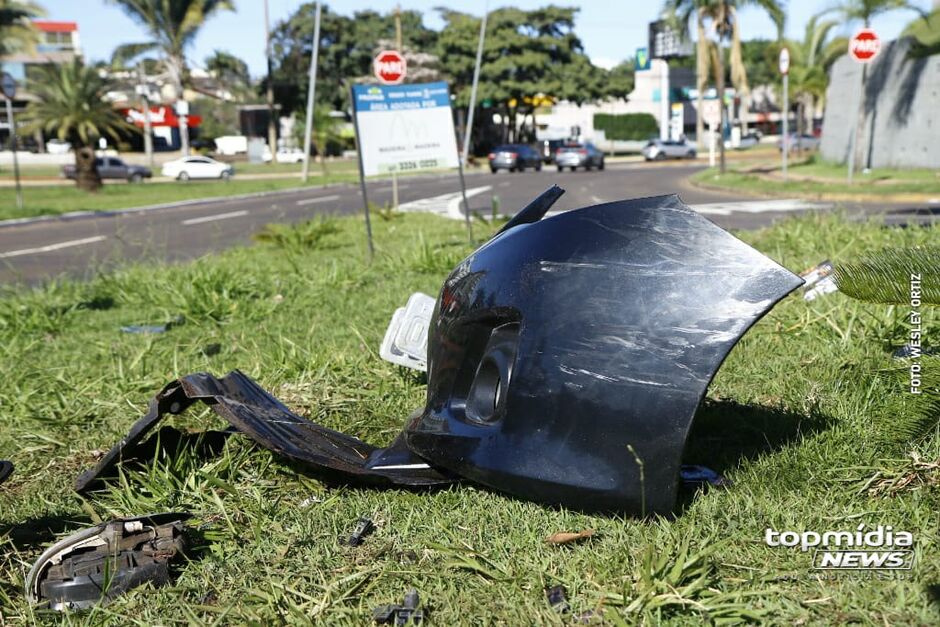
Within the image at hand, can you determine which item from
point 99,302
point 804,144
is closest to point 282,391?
point 99,302

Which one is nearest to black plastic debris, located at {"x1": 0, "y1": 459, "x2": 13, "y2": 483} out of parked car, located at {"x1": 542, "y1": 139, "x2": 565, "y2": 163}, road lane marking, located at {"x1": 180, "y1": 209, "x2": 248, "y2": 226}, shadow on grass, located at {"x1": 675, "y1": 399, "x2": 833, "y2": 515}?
shadow on grass, located at {"x1": 675, "y1": 399, "x2": 833, "y2": 515}

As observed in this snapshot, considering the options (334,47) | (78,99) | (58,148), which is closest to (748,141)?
(334,47)

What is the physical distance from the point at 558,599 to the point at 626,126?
257 feet

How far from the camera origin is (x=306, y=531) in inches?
107

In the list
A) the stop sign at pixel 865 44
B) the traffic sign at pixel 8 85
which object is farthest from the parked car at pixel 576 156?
the traffic sign at pixel 8 85

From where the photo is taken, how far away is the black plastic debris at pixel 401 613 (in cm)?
215

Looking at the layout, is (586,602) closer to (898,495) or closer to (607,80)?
(898,495)

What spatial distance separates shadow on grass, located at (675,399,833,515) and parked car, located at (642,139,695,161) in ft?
163

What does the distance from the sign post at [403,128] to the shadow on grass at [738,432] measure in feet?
21.3

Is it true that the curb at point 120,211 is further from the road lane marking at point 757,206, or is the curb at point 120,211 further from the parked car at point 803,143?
the parked car at point 803,143

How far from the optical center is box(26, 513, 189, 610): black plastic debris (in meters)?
2.35

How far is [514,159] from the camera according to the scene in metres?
40.8

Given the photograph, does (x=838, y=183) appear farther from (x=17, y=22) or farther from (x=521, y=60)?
(x=521, y=60)

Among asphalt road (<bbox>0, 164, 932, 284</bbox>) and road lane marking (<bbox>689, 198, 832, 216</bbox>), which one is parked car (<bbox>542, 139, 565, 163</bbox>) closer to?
asphalt road (<bbox>0, 164, 932, 284</bbox>)
